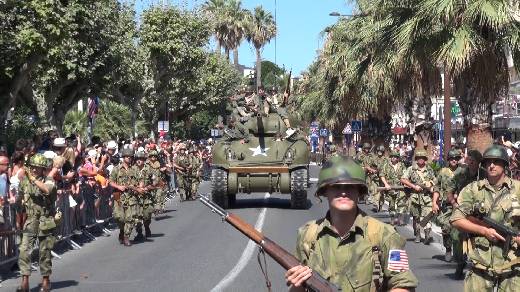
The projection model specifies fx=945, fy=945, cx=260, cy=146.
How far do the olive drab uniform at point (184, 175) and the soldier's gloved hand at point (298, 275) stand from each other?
24096 millimetres

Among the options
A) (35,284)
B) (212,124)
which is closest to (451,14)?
(35,284)

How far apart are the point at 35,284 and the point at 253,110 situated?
14117 mm

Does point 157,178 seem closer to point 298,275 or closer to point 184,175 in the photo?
point 184,175

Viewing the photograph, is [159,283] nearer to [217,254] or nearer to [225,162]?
[217,254]

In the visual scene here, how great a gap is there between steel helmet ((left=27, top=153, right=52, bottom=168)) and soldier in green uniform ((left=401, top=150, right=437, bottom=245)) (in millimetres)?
6881

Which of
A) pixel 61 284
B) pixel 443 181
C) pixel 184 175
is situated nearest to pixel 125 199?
pixel 61 284

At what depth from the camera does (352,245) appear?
427cm

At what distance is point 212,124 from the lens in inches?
3216

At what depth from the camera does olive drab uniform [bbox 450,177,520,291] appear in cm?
643

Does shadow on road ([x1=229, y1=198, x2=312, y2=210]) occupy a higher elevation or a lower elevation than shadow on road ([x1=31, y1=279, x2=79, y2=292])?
lower

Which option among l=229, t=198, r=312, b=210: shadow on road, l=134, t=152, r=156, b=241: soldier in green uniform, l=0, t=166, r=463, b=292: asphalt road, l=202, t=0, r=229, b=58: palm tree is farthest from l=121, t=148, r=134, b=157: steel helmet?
l=202, t=0, r=229, b=58: palm tree

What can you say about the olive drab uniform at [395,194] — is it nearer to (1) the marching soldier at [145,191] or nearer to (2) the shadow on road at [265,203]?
(2) the shadow on road at [265,203]

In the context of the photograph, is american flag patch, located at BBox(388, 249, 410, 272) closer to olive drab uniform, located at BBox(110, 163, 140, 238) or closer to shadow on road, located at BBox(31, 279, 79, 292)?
shadow on road, located at BBox(31, 279, 79, 292)

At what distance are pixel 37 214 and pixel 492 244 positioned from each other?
5.80 metres
